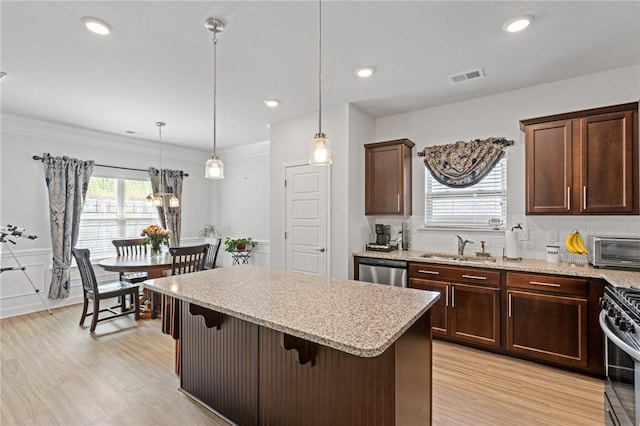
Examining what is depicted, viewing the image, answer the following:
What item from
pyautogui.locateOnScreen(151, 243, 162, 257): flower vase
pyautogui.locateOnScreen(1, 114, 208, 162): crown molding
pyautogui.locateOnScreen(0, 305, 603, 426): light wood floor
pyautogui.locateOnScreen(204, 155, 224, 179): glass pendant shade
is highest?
pyautogui.locateOnScreen(1, 114, 208, 162): crown molding

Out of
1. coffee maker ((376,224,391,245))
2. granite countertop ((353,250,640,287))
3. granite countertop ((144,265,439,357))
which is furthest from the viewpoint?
coffee maker ((376,224,391,245))

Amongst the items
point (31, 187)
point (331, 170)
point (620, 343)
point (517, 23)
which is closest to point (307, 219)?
point (331, 170)

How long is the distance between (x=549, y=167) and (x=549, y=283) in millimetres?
1124

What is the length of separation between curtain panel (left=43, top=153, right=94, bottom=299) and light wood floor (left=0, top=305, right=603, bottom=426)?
4.22ft

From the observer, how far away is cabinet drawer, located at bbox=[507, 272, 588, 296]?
262cm

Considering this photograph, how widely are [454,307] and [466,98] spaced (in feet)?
7.98

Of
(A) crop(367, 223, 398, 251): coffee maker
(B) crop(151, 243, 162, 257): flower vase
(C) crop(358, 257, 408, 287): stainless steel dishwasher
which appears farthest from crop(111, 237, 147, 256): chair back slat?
(A) crop(367, 223, 398, 251): coffee maker

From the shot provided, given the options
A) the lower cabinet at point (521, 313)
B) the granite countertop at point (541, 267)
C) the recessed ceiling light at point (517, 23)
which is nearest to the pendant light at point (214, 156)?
the granite countertop at point (541, 267)

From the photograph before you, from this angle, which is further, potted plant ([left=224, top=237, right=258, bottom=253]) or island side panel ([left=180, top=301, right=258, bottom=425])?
potted plant ([left=224, top=237, right=258, bottom=253])

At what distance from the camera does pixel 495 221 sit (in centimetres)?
354

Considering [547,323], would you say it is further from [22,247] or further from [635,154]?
[22,247]

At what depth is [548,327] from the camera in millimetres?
2764

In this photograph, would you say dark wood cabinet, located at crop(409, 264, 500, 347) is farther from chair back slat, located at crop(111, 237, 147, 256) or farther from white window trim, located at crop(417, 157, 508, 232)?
chair back slat, located at crop(111, 237, 147, 256)

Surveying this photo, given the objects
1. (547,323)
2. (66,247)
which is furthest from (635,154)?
(66,247)
